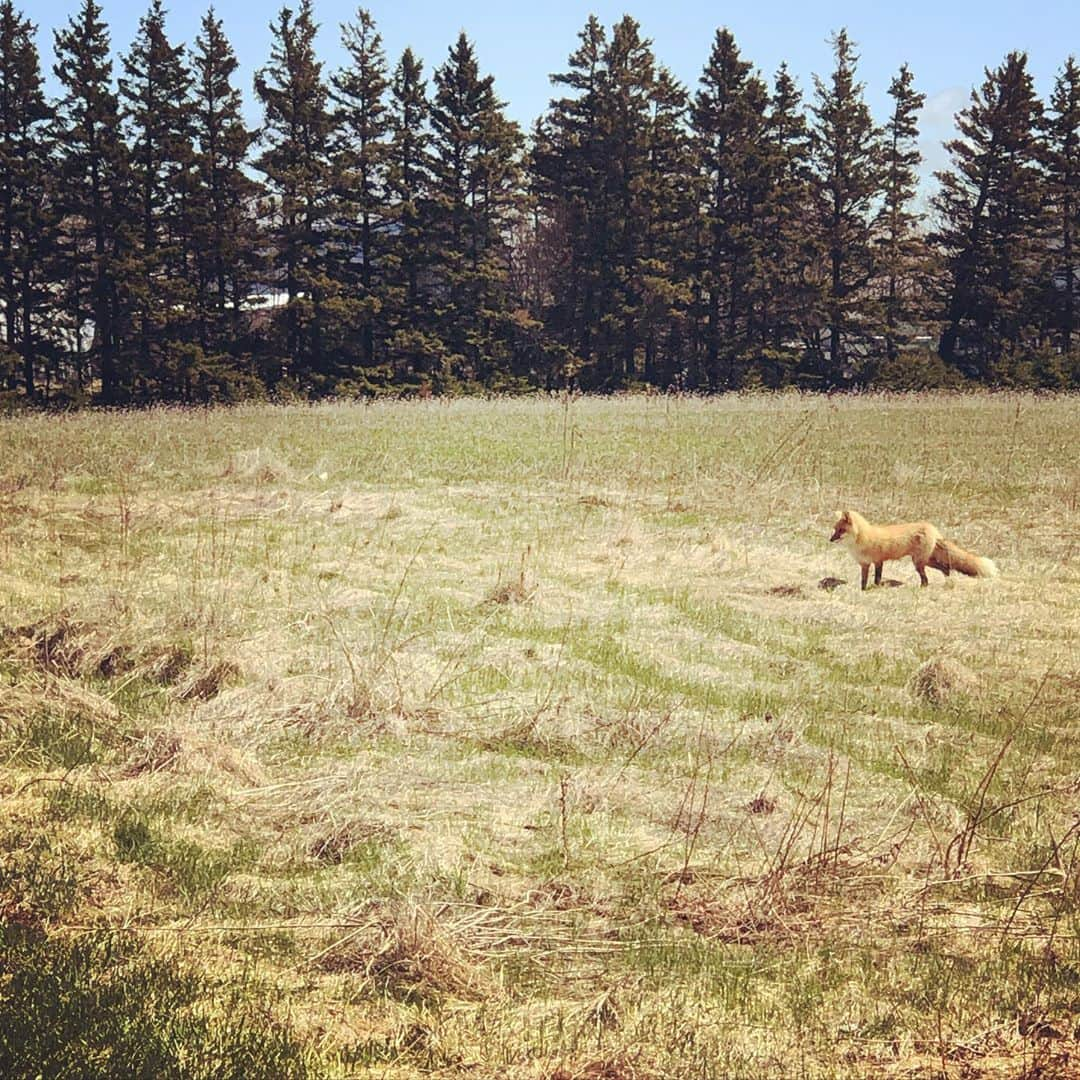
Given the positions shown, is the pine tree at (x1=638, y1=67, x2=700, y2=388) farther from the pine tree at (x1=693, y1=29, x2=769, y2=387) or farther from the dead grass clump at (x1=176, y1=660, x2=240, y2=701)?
the dead grass clump at (x1=176, y1=660, x2=240, y2=701)

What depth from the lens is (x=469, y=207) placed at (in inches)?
1442

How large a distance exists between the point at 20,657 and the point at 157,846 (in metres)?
3.02

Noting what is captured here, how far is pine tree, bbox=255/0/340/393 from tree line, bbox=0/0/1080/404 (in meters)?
0.11

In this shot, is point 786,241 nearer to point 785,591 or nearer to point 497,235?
point 497,235

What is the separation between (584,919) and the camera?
151 inches

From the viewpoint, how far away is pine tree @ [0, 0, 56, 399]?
3069cm

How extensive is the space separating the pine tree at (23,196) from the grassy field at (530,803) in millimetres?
23576

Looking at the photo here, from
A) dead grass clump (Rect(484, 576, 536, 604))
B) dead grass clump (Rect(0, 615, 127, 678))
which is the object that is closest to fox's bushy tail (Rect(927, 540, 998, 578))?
dead grass clump (Rect(484, 576, 536, 604))

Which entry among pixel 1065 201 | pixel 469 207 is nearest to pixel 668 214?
pixel 469 207

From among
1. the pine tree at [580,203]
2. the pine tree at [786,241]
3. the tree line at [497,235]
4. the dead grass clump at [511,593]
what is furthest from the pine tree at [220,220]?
the dead grass clump at [511,593]

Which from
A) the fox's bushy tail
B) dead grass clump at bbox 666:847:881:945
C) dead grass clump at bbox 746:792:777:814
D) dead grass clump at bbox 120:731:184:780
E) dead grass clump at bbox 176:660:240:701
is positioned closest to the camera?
dead grass clump at bbox 666:847:881:945

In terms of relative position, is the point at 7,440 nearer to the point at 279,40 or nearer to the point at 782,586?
the point at 782,586

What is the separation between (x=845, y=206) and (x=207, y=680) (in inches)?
1457

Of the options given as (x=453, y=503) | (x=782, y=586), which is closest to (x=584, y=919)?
(x=782, y=586)
